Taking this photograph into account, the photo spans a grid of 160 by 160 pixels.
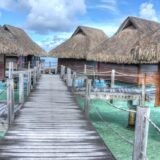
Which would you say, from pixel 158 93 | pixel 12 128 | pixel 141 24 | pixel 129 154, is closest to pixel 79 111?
pixel 129 154

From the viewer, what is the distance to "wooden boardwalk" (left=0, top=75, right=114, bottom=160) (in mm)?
6105

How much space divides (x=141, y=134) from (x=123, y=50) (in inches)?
822

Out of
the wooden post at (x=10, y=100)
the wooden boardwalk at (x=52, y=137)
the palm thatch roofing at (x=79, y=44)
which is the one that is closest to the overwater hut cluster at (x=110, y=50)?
the palm thatch roofing at (x=79, y=44)

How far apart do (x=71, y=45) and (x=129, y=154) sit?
23.7m

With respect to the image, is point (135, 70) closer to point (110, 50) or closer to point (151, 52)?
point (110, 50)

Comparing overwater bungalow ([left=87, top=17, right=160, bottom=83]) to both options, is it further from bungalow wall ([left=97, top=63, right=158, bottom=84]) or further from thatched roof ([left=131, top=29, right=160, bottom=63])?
thatched roof ([left=131, top=29, right=160, bottom=63])

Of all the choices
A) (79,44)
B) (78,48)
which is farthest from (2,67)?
(79,44)

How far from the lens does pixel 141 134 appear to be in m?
4.85

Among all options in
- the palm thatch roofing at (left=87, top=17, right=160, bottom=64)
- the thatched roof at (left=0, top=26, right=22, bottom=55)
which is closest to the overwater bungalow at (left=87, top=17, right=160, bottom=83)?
the palm thatch roofing at (left=87, top=17, right=160, bottom=64)

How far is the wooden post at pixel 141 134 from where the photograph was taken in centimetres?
477

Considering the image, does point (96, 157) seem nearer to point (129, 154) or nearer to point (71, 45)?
point (129, 154)

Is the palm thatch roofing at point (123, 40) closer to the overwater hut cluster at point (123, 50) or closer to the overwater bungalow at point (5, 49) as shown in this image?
the overwater hut cluster at point (123, 50)

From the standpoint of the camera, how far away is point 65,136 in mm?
7426

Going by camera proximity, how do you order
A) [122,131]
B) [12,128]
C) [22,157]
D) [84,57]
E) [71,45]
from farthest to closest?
1. [71,45]
2. [84,57]
3. [122,131]
4. [12,128]
5. [22,157]
